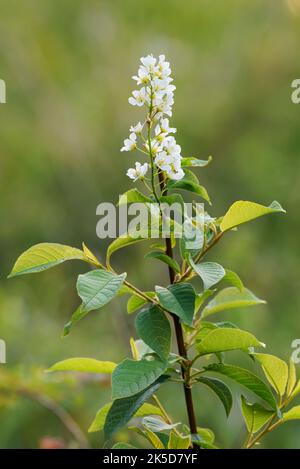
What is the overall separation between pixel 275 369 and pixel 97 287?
18 centimetres

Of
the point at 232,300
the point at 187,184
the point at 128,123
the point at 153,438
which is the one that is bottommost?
the point at 153,438

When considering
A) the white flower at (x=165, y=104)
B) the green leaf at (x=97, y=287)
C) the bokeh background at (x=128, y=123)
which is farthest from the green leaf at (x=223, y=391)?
the bokeh background at (x=128, y=123)

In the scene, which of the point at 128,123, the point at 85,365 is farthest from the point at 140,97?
the point at 128,123

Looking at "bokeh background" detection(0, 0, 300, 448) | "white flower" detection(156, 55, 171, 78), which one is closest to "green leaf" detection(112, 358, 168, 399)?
"white flower" detection(156, 55, 171, 78)

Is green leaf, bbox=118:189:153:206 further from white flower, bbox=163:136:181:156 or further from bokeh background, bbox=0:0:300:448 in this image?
bokeh background, bbox=0:0:300:448

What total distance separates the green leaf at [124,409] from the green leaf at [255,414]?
8 cm

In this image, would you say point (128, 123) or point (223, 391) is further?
point (128, 123)

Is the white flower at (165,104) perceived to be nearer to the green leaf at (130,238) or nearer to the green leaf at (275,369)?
the green leaf at (130,238)

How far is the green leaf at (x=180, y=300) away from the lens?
1.80 feet

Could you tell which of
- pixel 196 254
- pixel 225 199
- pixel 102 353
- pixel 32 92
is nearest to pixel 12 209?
pixel 32 92

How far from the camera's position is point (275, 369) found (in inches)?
24.7

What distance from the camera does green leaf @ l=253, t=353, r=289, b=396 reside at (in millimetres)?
608

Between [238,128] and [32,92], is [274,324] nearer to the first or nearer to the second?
[238,128]

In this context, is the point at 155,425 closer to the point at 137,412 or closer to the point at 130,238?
the point at 137,412
